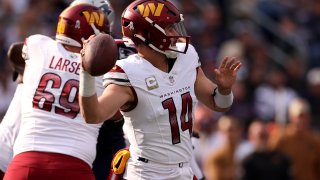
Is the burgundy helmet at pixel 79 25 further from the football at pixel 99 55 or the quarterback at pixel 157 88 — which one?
the football at pixel 99 55

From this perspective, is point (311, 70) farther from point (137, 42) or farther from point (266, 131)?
point (137, 42)

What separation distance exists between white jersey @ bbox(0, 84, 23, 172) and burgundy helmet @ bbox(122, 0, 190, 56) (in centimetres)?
115

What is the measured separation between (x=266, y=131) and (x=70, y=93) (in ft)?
15.4

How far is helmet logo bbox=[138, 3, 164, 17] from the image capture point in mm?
5793

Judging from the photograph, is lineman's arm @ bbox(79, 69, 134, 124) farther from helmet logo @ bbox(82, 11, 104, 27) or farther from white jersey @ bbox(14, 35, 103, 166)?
helmet logo @ bbox(82, 11, 104, 27)

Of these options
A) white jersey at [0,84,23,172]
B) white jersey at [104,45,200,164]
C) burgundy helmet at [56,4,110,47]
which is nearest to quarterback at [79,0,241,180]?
white jersey at [104,45,200,164]

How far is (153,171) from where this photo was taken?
5754 millimetres

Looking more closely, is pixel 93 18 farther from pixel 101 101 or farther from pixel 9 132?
pixel 101 101

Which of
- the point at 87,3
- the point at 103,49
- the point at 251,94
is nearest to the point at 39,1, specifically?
the point at 251,94

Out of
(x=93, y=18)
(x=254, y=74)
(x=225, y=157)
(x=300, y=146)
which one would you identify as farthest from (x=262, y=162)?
(x=93, y=18)

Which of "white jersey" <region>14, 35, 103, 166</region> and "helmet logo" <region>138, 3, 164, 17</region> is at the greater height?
"helmet logo" <region>138, 3, 164, 17</region>

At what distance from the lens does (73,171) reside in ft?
20.2

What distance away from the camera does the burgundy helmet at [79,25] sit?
21.5 feet

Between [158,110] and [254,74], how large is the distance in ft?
25.0
